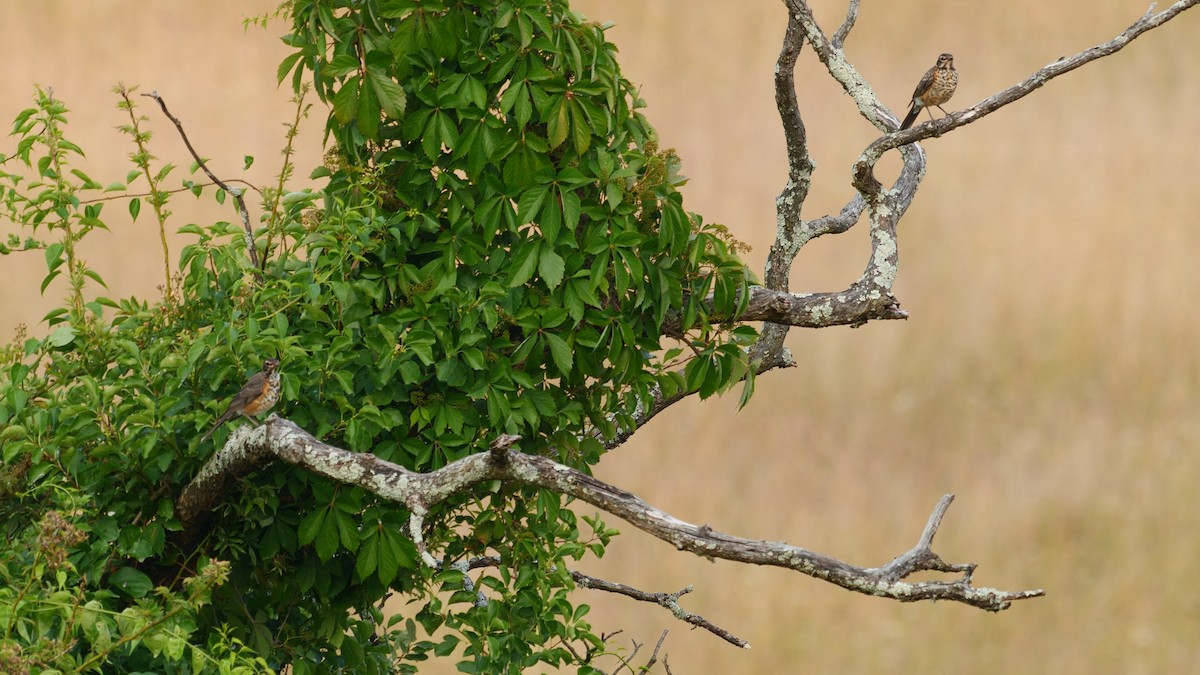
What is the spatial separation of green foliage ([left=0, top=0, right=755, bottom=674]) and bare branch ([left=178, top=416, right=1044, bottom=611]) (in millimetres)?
286

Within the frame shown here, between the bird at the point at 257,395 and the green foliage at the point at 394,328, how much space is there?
79mm

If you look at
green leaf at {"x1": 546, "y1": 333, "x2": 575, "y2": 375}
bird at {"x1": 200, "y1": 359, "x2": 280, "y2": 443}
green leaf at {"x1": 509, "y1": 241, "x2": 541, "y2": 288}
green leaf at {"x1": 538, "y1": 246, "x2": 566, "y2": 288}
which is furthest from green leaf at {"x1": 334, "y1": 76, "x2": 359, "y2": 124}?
green leaf at {"x1": 546, "y1": 333, "x2": 575, "y2": 375}

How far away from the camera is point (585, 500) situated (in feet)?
12.4

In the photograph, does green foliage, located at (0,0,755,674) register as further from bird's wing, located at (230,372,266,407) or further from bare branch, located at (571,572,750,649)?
bare branch, located at (571,572,750,649)

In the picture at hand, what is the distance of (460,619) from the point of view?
15.6 ft

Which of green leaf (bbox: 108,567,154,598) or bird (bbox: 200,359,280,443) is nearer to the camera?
bird (bbox: 200,359,280,443)

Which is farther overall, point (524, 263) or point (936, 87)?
point (936, 87)

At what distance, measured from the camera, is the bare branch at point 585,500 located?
11.8 feet

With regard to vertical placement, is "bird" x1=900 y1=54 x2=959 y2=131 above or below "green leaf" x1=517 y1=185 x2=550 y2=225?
above

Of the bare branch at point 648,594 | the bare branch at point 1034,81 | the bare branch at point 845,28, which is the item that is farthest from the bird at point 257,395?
the bare branch at point 845,28

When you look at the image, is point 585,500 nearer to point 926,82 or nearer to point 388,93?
point 388,93

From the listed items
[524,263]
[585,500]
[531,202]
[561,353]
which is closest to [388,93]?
[531,202]

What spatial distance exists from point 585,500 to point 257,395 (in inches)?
50.8

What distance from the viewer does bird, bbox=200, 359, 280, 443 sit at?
4250mm
